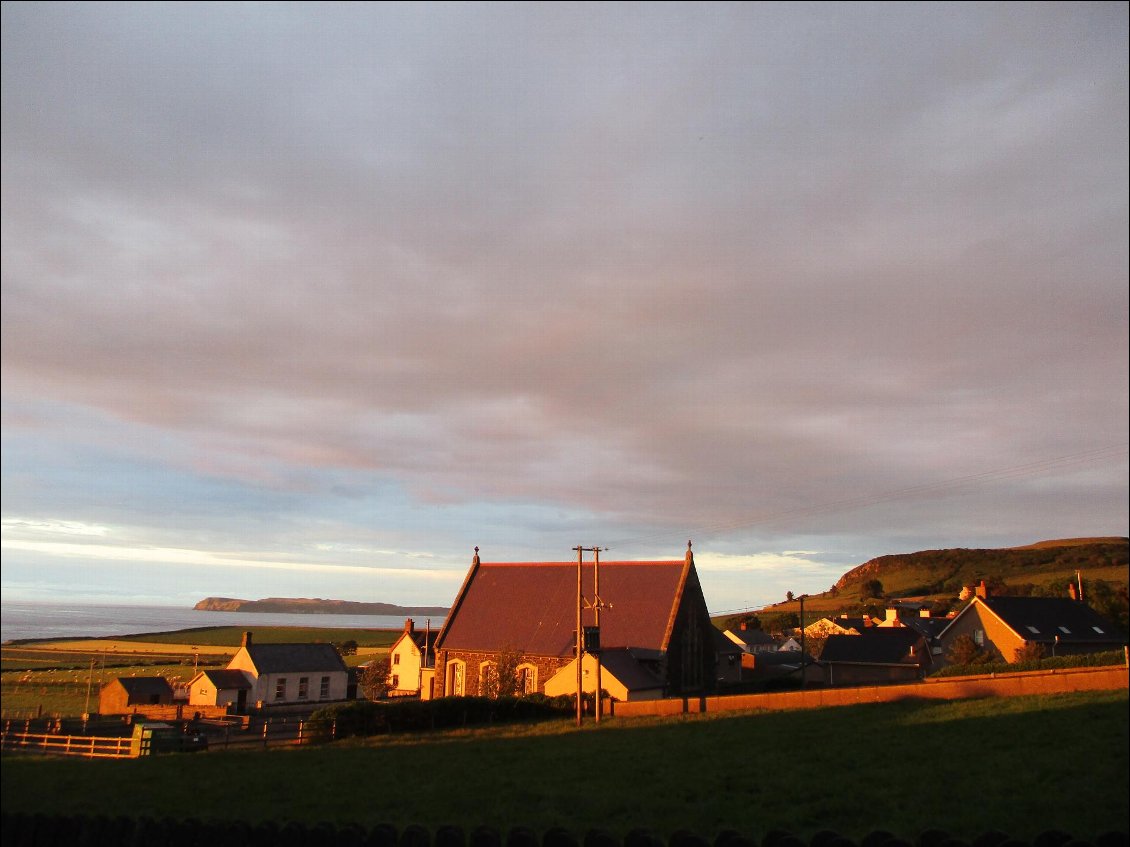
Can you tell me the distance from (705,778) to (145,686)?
180 ft

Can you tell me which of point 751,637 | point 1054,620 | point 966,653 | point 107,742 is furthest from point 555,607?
point 751,637

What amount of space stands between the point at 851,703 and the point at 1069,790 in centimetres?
2177

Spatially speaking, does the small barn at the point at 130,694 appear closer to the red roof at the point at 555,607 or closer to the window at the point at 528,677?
the red roof at the point at 555,607

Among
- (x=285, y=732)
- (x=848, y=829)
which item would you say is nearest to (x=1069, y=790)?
(x=848, y=829)

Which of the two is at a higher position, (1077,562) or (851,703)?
(1077,562)

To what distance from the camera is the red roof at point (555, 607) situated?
2411 inches

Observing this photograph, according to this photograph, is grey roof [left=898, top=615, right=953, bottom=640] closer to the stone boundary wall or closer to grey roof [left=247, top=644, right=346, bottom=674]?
the stone boundary wall

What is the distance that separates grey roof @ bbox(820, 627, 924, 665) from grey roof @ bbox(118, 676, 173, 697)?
198 ft

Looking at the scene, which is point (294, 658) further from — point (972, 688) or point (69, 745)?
point (972, 688)

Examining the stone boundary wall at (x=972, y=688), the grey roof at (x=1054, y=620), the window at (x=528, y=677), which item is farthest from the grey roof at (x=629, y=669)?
the grey roof at (x=1054, y=620)

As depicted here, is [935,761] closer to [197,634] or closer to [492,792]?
[492,792]

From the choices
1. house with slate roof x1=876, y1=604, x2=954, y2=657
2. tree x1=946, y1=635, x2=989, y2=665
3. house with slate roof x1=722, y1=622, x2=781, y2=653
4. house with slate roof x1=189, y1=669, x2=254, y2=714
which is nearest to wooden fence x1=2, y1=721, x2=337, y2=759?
house with slate roof x1=189, y1=669, x2=254, y2=714

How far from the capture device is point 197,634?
13862cm

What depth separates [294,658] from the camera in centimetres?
7062
